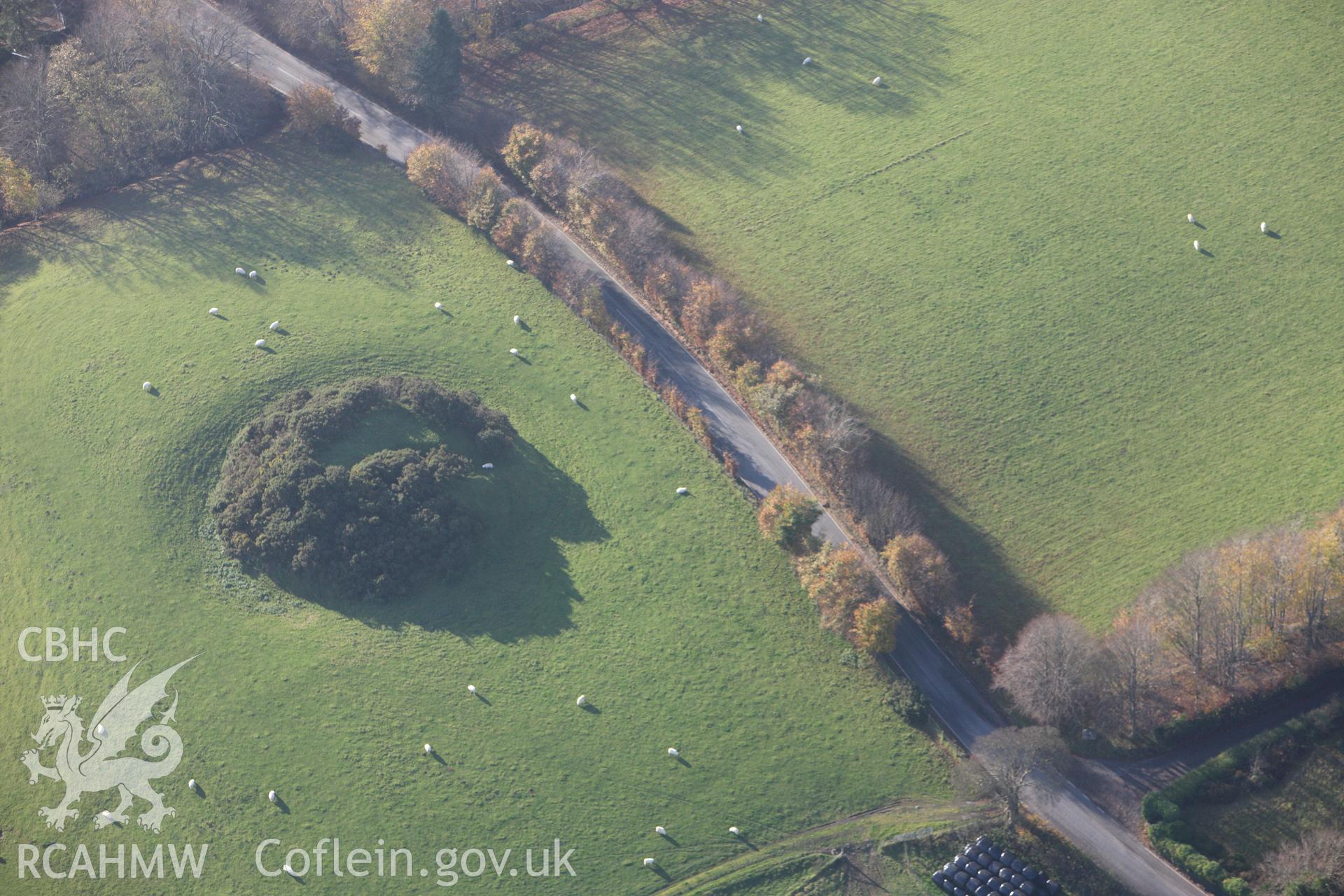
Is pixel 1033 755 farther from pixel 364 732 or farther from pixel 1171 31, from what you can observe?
pixel 1171 31

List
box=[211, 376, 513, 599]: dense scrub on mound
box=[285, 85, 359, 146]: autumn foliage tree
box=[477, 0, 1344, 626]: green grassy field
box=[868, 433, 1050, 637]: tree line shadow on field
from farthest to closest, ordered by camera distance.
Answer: box=[285, 85, 359, 146]: autumn foliage tree
box=[477, 0, 1344, 626]: green grassy field
box=[211, 376, 513, 599]: dense scrub on mound
box=[868, 433, 1050, 637]: tree line shadow on field

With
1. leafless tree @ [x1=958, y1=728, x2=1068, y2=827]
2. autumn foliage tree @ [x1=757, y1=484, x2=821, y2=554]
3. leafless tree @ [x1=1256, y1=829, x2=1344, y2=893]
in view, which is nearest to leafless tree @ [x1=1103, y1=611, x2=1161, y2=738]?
leafless tree @ [x1=958, y1=728, x2=1068, y2=827]

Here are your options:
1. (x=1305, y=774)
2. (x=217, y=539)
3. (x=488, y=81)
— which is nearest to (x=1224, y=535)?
(x=1305, y=774)

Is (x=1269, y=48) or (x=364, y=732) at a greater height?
(x=1269, y=48)

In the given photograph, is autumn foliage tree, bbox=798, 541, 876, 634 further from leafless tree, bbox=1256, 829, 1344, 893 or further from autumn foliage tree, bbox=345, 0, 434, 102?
autumn foliage tree, bbox=345, 0, 434, 102

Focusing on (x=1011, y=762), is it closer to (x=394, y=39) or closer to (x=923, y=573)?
(x=923, y=573)

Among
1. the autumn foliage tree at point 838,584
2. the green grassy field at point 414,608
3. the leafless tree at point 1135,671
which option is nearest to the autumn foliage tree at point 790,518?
the green grassy field at point 414,608
